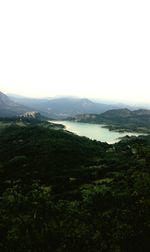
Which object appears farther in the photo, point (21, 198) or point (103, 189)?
point (103, 189)

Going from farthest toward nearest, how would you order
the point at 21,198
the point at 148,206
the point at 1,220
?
the point at 21,198
the point at 1,220
the point at 148,206

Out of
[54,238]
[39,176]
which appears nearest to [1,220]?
[54,238]

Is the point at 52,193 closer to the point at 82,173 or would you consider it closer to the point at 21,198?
the point at 21,198

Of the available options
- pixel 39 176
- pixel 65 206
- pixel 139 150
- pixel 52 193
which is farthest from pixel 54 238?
pixel 39 176

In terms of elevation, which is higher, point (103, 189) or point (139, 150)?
point (139, 150)

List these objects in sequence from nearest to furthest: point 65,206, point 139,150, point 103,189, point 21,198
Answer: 1. point 139,150
2. point 65,206
3. point 21,198
4. point 103,189

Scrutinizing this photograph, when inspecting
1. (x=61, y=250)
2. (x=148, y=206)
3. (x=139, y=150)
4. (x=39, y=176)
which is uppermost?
(x=139, y=150)

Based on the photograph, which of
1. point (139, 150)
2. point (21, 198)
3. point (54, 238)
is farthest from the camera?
point (21, 198)

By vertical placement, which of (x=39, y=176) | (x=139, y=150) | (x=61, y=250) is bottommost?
(x=39, y=176)

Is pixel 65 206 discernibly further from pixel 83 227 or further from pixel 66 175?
pixel 66 175
